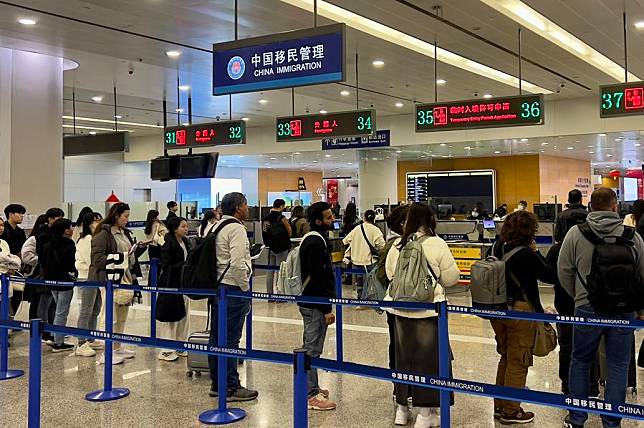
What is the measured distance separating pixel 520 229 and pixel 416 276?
0.83 metres

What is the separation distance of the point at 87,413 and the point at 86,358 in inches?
79.0

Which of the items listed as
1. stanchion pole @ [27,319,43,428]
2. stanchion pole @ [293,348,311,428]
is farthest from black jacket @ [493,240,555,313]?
stanchion pole @ [27,319,43,428]

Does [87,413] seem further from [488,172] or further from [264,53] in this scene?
[488,172]

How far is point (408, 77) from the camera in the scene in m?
12.1

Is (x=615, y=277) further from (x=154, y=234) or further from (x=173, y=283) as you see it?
(x=154, y=234)

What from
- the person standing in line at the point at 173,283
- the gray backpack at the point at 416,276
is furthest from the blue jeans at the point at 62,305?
the gray backpack at the point at 416,276

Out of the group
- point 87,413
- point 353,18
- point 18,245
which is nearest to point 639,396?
point 87,413

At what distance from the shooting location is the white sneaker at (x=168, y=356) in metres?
6.56

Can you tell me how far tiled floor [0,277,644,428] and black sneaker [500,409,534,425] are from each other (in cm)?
8

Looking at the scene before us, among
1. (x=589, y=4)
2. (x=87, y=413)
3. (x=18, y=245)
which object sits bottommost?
(x=87, y=413)

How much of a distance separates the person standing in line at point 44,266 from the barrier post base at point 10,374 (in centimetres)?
107

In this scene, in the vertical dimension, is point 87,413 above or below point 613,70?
below

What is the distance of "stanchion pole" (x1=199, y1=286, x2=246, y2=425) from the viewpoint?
4.63 meters

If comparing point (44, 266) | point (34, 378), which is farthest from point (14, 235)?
point (34, 378)
